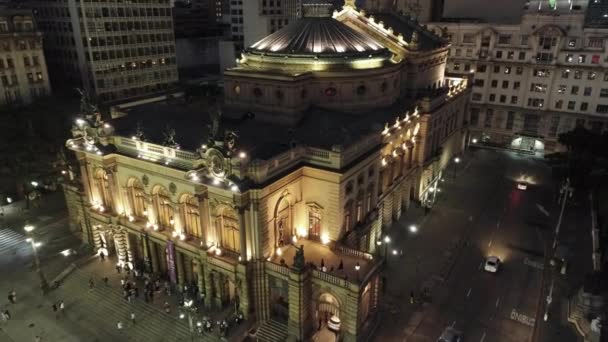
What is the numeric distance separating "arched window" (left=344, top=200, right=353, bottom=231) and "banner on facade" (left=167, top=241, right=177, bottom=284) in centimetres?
1852

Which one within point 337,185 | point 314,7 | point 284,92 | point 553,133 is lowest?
point 553,133

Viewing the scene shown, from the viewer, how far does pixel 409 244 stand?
189 feet

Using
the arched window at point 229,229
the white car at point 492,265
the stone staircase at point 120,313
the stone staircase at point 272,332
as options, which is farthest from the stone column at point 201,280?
the white car at point 492,265

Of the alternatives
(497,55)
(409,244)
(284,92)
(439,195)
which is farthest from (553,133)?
(284,92)

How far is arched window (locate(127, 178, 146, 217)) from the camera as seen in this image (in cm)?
4922

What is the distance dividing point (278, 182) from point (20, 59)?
71.6m

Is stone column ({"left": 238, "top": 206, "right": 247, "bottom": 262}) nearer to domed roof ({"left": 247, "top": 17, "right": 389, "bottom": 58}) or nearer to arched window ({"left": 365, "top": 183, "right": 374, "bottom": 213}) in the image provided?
arched window ({"left": 365, "top": 183, "right": 374, "bottom": 213})

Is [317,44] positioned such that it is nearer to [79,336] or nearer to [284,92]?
[284,92]

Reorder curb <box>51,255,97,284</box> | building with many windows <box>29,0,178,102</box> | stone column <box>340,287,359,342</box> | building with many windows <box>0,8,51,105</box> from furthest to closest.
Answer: building with many windows <box>29,0,178,102</box>
building with many windows <box>0,8,51,105</box>
curb <box>51,255,97,284</box>
stone column <box>340,287,359,342</box>

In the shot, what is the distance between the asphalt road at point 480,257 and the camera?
143ft

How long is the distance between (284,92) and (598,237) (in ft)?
147

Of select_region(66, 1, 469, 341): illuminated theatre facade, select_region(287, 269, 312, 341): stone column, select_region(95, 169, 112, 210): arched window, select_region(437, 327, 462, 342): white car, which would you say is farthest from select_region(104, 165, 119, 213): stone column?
select_region(437, 327, 462, 342): white car

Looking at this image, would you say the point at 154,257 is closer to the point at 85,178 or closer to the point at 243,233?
the point at 85,178

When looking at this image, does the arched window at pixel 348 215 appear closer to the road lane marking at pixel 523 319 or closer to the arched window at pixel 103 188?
the road lane marking at pixel 523 319
